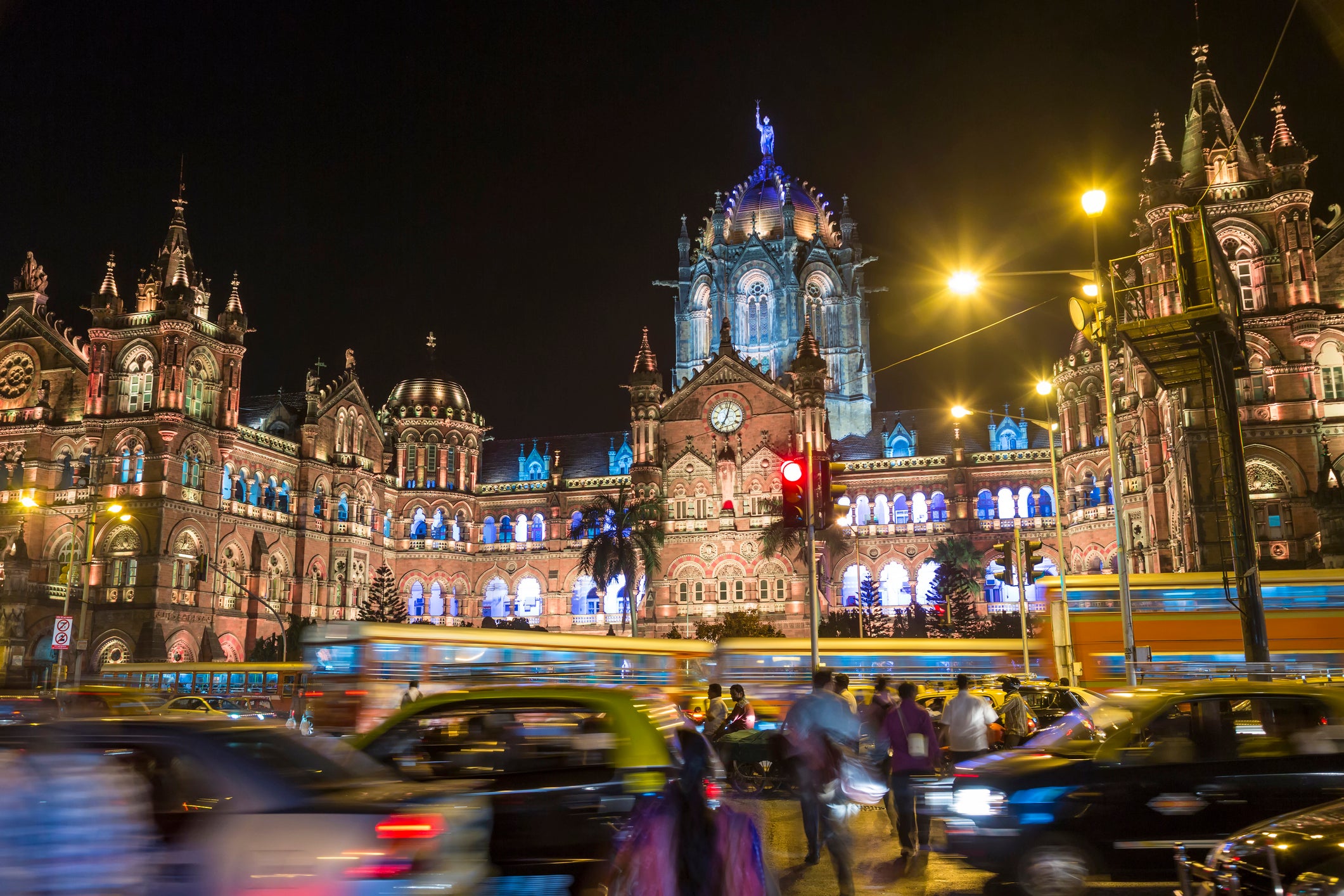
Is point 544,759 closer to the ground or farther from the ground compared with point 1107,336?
closer to the ground

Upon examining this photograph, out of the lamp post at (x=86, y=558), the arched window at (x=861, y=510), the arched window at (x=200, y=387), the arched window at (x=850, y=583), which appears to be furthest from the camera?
the arched window at (x=861, y=510)

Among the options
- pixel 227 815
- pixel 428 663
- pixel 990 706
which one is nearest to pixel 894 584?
pixel 428 663

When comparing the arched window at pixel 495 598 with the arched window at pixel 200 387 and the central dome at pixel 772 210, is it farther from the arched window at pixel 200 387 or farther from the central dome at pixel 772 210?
the central dome at pixel 772 210

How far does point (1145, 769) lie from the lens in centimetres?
933

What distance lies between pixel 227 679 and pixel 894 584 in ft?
133

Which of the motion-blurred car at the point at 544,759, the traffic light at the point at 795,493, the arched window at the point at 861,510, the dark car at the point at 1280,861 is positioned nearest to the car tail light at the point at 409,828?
the motion-blurred car at the point at 544,759

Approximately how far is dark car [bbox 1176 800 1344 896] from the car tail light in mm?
4753

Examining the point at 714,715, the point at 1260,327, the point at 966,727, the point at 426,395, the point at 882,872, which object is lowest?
the point at 882,872

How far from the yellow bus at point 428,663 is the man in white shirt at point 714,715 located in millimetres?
2792

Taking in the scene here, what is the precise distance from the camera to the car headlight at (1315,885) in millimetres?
5973

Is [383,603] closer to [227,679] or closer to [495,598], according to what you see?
[495,598]

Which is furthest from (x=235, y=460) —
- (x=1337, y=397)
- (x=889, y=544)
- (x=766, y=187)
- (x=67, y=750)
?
(x=67, y=750)

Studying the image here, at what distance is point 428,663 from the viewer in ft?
79.9

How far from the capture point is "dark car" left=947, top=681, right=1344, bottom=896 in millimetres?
9125
